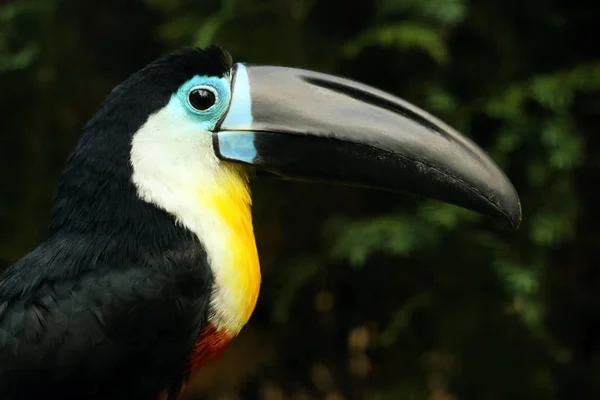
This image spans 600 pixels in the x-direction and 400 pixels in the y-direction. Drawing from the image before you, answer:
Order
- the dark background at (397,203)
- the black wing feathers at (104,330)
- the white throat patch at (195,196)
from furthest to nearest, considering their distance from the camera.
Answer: the dark background at (397,203)
the white throat patch at (195,196)
the black wing feathers at (104,330)

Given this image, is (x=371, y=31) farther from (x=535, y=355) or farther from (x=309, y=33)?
(x=535, y=355)

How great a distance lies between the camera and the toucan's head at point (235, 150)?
1.27m

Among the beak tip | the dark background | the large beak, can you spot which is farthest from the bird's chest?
the dark background

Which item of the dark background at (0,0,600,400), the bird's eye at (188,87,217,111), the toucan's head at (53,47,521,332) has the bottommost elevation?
the dark background at (0,0,600,400)

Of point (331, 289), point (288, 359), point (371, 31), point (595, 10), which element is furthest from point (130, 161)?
point (595, 10)

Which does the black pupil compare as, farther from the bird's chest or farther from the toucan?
the bird's chest

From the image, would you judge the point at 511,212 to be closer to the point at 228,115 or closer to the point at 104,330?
the point at 228,115

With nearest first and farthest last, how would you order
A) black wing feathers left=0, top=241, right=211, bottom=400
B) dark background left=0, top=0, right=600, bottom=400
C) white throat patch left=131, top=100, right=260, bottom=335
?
1. black wing feathers left=0, top=241, right=211, bottom=400
2. white throat patch left=131, top=100, right=260, bottom=335
3. dark background left=0, top=0, right=600, bottom=400

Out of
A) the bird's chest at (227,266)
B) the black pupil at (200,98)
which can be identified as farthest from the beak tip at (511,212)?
the black pupil at (200,98)

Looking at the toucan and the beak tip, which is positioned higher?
the toucan

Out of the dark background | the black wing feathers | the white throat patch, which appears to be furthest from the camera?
the dark background

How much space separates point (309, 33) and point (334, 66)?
5.0 inches

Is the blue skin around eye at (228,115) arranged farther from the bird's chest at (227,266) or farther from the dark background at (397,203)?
the dark background at (397,203)

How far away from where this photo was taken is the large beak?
131 cm
